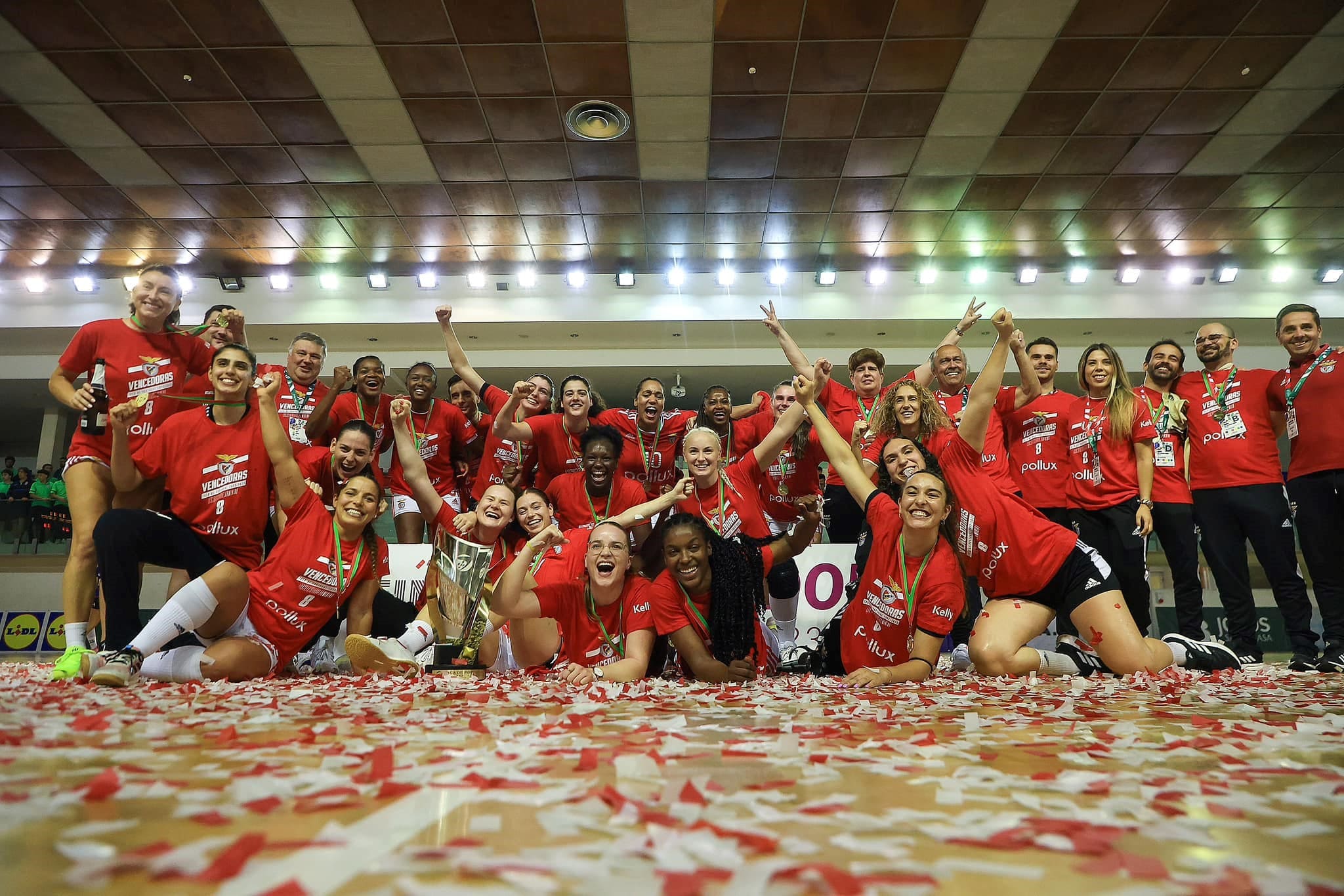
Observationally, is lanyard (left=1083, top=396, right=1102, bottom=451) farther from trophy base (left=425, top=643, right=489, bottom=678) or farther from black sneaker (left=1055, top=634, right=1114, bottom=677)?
trophy base (left=425, top=643, right=489, bottom=678)

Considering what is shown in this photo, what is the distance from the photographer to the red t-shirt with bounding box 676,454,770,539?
3.85m

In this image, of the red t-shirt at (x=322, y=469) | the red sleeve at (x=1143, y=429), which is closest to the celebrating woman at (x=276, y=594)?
the red t-shirt at (x=322, y=469)

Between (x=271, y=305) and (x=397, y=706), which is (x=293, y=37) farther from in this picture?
(x=397, y=706)

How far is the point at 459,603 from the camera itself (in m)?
3.85

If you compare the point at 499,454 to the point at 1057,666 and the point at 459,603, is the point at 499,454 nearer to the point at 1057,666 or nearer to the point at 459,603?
the point at 459,603

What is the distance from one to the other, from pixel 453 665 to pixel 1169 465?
383 cm

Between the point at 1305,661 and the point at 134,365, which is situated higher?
the point at 134,365

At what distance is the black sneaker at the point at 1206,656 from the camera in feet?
11.2

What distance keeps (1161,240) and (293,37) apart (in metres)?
8.45

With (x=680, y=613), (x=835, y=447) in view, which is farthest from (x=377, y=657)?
(x=835, y=447)

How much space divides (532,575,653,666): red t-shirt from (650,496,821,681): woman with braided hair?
157 millimetres

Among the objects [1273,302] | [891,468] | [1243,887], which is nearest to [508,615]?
[891,468]

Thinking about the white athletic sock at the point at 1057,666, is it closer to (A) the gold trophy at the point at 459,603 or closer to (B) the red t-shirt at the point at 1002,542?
(B) the red t-shirt at the point at 1002,542

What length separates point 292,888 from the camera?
2.33 feet
